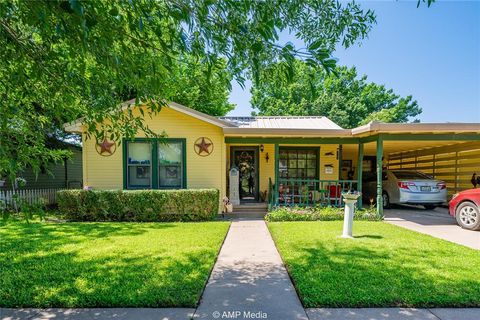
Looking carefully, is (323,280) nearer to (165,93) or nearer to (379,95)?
(165,93)

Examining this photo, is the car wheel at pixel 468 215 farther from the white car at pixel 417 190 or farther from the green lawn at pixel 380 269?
the white car at pixel 417 190

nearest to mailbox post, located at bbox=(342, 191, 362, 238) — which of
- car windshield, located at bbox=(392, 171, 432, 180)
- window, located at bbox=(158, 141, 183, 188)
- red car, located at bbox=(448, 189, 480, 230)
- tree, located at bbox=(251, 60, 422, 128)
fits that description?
red car, located at bbox=(448, 189, 480, 230)

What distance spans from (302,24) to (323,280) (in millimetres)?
3279

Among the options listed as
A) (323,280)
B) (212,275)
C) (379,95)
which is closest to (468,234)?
(323,280)

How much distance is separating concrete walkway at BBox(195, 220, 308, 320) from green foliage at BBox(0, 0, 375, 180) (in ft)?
7.09

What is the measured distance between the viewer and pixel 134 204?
776 centimetres

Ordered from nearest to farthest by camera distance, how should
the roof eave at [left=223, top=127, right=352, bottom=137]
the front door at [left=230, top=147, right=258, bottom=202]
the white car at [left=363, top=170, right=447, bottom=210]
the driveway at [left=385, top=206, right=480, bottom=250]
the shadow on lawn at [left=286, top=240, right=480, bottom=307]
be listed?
the shadow on lawn at [left=286, top=240, right=480, bottom=307], the driveway at [left=385, top=206, right=480, bottom=250], the roof eave at [left=223, top=127, right=352, bottom=137], the white car at [left=363, top=170, right=447, bottom=210], the front door at [left=230, top=147, right=258, bottom=202]

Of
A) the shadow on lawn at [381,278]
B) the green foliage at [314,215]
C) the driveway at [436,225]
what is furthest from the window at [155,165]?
the driveway at [436,225]

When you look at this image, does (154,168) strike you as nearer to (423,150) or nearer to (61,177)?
(61,177)

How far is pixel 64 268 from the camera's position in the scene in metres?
3.87

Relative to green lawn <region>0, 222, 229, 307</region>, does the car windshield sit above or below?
above

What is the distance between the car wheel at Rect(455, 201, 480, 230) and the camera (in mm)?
6441

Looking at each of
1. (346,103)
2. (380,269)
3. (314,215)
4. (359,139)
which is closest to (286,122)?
(359,139)

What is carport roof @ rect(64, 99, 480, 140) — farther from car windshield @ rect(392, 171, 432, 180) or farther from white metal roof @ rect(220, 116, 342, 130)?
car windshield @ rect(392, 171, 432, 180)
